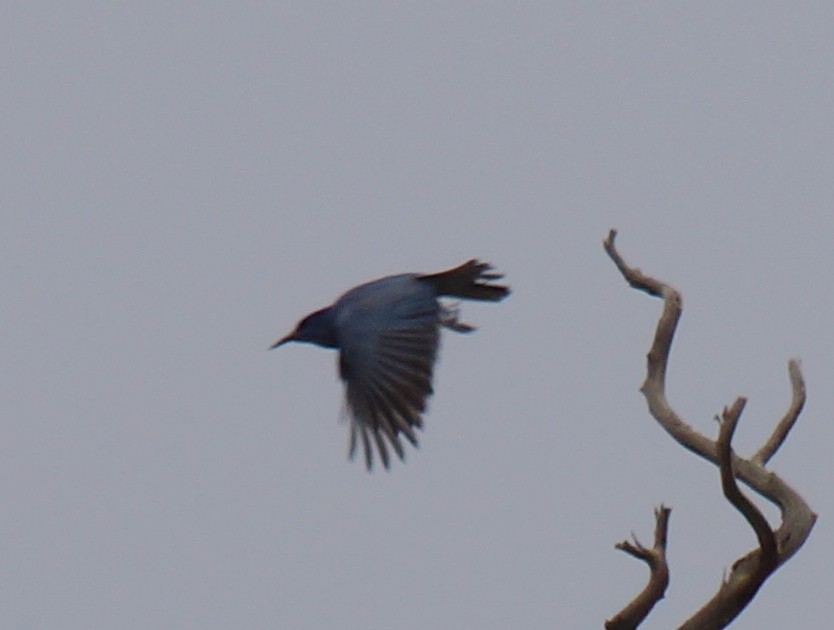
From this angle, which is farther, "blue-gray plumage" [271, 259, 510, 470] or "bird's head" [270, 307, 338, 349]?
"bird's head" [270, 307, 338, 349]

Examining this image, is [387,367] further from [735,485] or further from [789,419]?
[735,485]

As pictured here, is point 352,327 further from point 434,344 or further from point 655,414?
point 655,414

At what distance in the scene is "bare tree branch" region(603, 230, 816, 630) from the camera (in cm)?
824

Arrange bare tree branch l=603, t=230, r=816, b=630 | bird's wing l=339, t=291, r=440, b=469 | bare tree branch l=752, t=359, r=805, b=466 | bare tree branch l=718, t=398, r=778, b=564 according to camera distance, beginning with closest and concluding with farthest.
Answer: bare tree branch l=718, t=398, r=778, b=564, bare tree branch l=603, t=230, r=816, b=630, bare tree branch l=752, t=359, r=805, b=466, bird's wing l=339, t=291, r=440, b=469

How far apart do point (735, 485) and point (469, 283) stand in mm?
3985

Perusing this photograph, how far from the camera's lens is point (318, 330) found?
11.8 m

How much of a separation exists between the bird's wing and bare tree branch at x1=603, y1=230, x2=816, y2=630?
223 centimetres

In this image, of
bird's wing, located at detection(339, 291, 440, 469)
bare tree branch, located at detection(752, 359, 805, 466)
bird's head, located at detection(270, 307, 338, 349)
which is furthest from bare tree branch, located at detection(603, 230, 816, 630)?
bird's head, located at detection(270, 307, 338, 349)

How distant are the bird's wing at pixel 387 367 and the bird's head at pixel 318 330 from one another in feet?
0.77

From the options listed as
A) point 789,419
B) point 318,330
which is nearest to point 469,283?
point 318,330

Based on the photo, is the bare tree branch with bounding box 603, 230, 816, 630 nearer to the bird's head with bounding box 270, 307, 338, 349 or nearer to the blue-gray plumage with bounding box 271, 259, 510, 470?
the blue-gray plumage with bounding box 271, 259, 510, 470

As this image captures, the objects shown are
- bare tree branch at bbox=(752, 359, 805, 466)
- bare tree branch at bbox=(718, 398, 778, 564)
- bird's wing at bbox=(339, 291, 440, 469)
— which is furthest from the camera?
bird's wing at bbox=(339, 291, 440, 469)

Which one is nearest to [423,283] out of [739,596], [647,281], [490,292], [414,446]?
[490,292]

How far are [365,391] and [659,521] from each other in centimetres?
319
